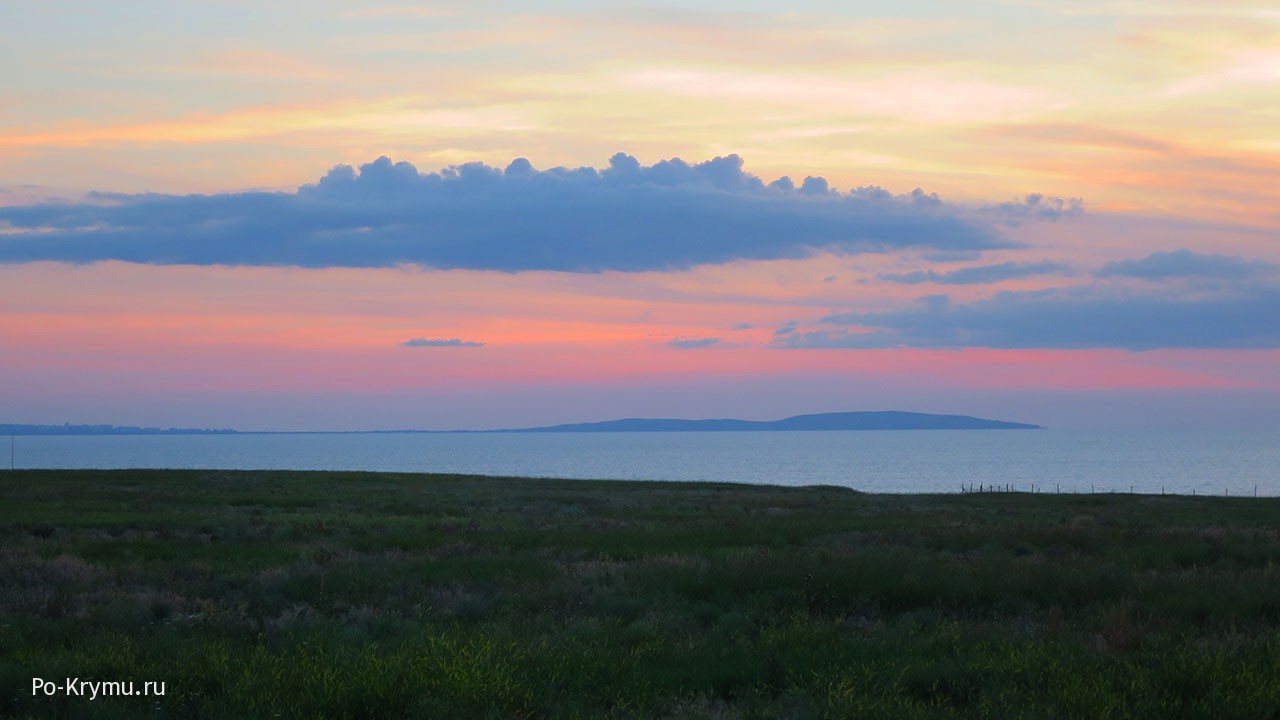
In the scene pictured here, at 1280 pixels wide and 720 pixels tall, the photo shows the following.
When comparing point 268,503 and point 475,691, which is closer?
point 475,691

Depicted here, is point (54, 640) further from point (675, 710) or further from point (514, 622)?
point (675, 710)

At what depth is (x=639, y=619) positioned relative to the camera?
45.5 feet

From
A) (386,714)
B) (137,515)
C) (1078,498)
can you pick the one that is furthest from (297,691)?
(1078,498)

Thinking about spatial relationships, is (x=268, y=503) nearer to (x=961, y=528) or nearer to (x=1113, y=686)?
(x=961, y=528)

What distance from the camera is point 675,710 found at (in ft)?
30.3

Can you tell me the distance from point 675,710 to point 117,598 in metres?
10.0

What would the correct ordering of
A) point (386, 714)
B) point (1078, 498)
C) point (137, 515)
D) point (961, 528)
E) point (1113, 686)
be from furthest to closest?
point (1078, 498) → point (137, 515) → point (961, 528) → point (1113, 686) → point (386, 714)

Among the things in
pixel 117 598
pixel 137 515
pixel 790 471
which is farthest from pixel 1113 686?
pixel 790 471

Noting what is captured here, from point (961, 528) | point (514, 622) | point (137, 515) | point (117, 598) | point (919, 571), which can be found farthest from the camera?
point (137, 515)

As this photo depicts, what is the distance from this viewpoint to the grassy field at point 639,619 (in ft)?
30.6

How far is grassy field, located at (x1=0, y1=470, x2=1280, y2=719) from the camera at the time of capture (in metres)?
9.34

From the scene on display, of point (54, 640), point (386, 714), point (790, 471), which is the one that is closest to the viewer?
point (386, 714)

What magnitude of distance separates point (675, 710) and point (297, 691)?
361 cm

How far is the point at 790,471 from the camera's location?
545 feet
